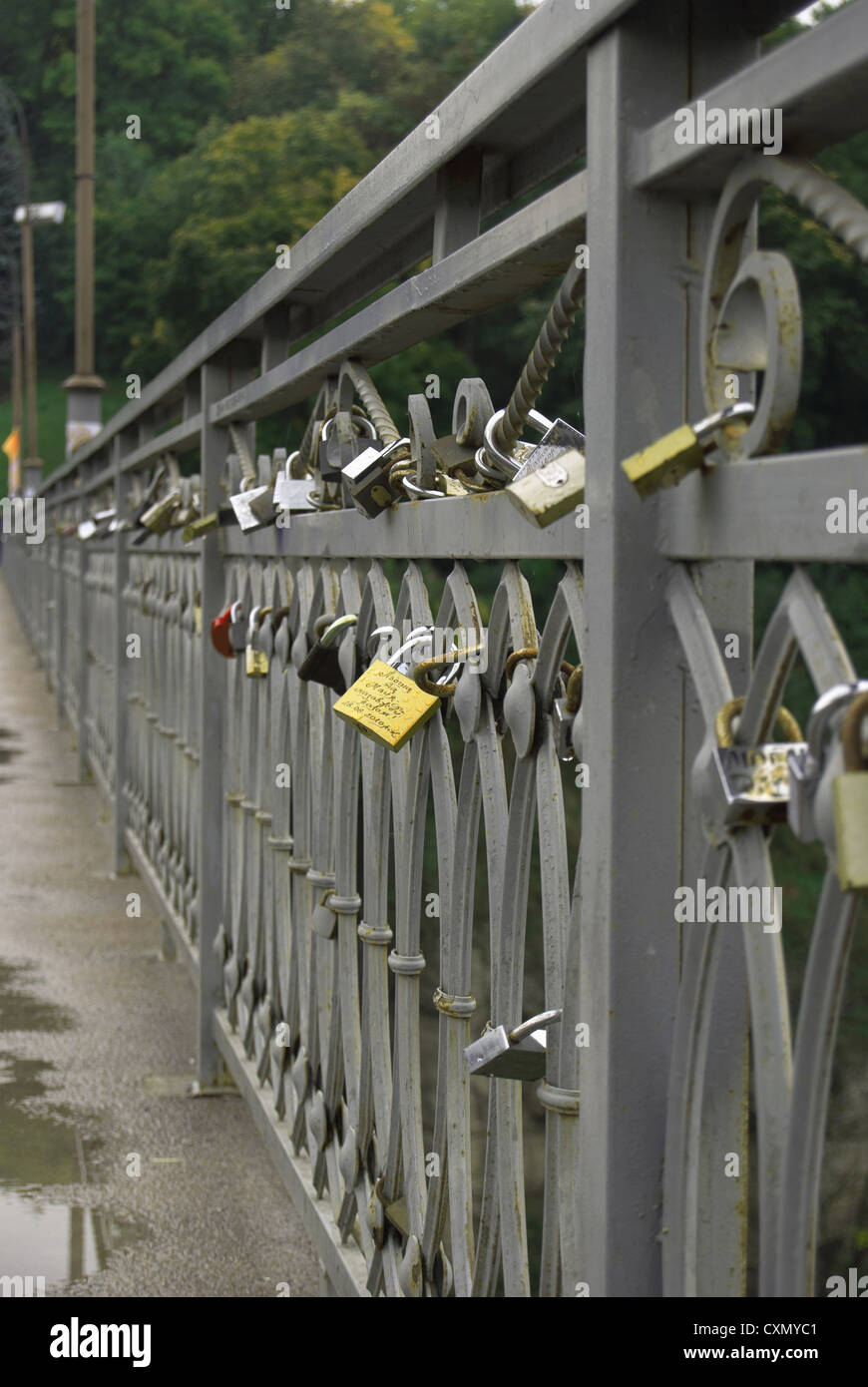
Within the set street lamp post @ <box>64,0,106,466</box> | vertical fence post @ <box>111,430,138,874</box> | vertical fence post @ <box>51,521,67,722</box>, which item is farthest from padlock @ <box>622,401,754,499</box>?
street lamp post @ <box>64,0,106,466</box>

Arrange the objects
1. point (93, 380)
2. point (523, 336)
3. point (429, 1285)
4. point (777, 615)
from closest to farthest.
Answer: point (777, 615) → point (429, 1285) → point (93, 380) → point (523, 336)

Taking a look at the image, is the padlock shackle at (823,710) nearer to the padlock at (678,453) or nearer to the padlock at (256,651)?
the padlock at (678,453)

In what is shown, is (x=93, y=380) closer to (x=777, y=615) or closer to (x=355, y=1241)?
(x=355, y=1241)

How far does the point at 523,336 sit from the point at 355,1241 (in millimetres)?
31322

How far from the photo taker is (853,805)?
935 millimetres

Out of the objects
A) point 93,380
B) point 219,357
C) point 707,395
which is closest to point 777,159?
point 707,395

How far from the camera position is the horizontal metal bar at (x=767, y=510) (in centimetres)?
100

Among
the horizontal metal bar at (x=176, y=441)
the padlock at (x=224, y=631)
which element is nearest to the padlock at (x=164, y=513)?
the horizontal metal bar at (x=176, y=441)

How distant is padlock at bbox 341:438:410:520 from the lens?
7.25 ft

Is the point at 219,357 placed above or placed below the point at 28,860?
above

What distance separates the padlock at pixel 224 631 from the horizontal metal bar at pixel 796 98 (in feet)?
7.88

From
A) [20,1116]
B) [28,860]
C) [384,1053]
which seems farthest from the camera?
[28,860]

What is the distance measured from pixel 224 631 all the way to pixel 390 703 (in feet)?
5.57

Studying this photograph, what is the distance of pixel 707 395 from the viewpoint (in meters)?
1.25
